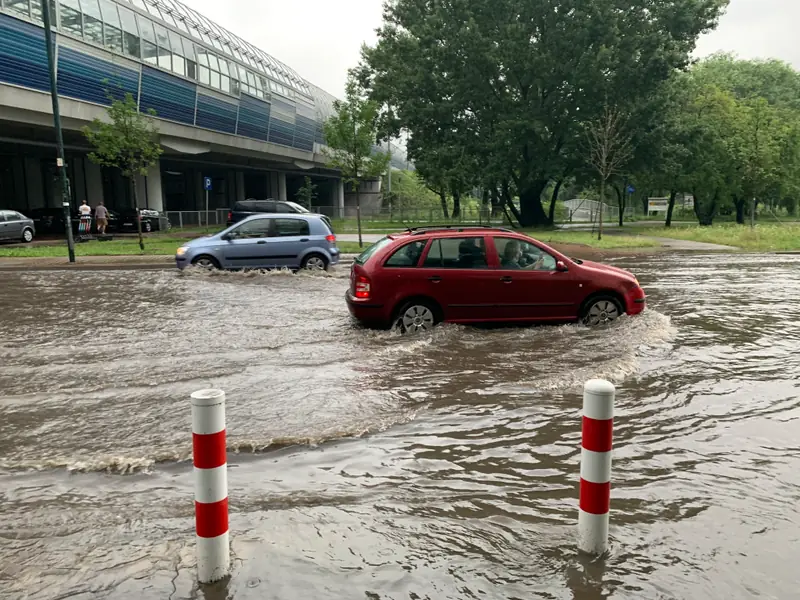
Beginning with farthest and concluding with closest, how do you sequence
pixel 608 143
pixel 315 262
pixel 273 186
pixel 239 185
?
pixel 273 186
pixel 239 185
pixel 608 143
pixel 315 262

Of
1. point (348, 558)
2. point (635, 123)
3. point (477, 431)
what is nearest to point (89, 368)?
point (477, 431)

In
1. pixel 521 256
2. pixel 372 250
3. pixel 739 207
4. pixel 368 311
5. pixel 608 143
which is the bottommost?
pixel 368 311

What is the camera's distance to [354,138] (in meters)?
25.5

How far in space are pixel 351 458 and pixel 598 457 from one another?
7.47 ft

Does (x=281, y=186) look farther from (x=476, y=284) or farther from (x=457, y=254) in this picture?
(x=476, y=284)

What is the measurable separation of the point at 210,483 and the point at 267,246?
47.2 feet

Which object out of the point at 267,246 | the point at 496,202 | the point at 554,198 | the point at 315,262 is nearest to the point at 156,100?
the point at 496,202

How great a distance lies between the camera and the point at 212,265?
1712 centimetres

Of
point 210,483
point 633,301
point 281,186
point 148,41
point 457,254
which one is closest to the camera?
point 210,483

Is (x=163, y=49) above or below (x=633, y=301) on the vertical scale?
above

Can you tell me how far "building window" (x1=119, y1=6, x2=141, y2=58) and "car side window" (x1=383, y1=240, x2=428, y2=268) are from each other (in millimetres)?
30816

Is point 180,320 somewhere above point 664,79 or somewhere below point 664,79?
below

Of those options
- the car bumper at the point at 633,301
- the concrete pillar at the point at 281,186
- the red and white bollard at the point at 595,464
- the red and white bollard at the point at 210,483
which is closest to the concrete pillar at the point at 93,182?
the concrete pillar at the point at 281,186

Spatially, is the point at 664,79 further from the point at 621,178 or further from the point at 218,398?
the point at 218,398
